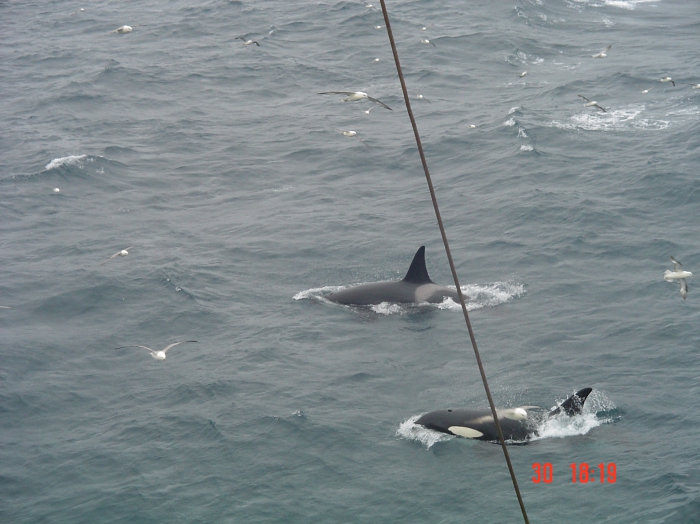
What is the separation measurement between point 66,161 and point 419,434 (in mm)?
27371

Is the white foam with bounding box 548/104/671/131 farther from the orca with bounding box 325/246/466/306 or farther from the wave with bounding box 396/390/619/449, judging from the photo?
the wave with bounding box 396/390/619/449

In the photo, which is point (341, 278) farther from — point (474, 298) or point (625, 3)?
point (625, 3)

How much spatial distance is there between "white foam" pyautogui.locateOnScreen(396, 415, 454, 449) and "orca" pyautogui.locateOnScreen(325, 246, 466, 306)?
6.92 meters

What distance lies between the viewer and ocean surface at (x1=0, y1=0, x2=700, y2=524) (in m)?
18.8

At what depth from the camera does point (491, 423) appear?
63.6 ft

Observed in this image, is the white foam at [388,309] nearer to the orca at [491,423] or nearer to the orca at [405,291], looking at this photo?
the orca at [405,291]

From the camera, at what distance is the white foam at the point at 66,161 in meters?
40.3

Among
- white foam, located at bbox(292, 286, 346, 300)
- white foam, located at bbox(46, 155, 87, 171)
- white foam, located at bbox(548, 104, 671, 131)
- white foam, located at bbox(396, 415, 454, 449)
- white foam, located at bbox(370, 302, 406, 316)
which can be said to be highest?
white foam, located at bbox(548, 104, 671, 131)

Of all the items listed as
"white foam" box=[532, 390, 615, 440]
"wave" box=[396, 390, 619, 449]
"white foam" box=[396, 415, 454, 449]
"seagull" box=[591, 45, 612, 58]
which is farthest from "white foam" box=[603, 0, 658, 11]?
"white foam" box=[396, 415, 454, 449]

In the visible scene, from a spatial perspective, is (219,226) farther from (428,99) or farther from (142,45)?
(142,45)

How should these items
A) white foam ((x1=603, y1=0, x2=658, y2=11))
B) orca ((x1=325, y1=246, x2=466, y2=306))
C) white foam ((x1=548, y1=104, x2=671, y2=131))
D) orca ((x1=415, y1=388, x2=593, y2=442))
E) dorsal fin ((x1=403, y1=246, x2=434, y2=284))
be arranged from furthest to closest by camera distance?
white foam ((x1=603, y1=0, x2=658, y2=11)) → white foam ((x1=548, y1=104, x2=671, y2=131)) → dorsal fin ((x1=403, y1=246, x2=434, y2=284)) → orca ((x1=325, y1=246, x2=466, y2=306)) → orca ((x1=415, y1=388, x2=593, y2=442))
